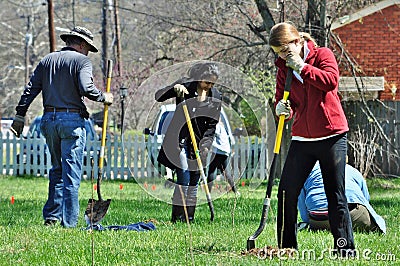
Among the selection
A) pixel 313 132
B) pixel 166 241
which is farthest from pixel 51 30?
pixel 313 132

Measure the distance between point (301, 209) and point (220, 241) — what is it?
1357 mm

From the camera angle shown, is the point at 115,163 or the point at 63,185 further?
the point at 115,163

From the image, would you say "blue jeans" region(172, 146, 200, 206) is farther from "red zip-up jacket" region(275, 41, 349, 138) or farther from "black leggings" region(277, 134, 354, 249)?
"red zip-up jacket" region(275, 41, 349, 138)

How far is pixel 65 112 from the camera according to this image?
8.14m

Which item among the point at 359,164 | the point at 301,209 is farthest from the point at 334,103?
the point at 359,164

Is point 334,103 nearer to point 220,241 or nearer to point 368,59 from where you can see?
point 220,241

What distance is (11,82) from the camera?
58.7 metres

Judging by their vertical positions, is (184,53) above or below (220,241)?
above

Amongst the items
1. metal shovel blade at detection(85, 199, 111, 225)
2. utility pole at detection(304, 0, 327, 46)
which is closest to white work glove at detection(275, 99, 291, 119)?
metal shovel blade at detection(85, 199, 111, 225)

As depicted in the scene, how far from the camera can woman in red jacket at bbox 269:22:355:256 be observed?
19.4 ft

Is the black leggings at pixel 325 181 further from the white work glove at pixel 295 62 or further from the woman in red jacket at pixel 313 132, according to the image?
the white work glove at pixel 295 62

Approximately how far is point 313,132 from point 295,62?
0.56m

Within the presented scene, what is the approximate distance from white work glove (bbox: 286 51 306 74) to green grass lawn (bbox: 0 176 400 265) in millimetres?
1128

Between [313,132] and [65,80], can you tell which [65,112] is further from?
[313,132]
